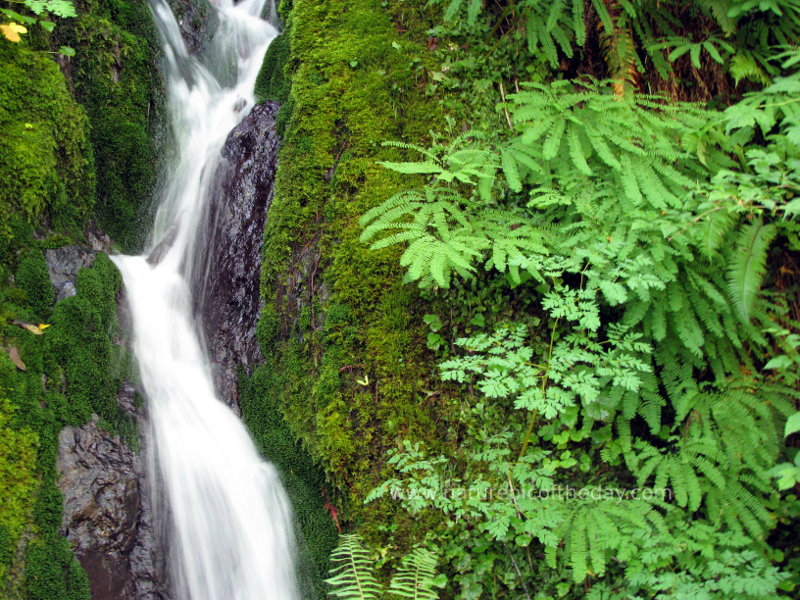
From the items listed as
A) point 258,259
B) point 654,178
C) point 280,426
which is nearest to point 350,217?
point 258,259

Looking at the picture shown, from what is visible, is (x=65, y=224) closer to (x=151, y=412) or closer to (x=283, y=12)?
(x=151, y=412)

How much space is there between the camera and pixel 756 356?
11.4ft

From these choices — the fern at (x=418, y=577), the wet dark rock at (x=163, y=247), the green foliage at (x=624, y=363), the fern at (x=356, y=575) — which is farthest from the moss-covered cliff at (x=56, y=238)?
the green foliage at (x=624, y=363)

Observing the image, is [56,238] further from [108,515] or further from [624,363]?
[624,363]

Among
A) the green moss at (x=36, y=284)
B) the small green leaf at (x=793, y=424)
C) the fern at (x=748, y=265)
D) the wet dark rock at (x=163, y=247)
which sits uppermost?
the wet dark rock at (x=163, y=247)

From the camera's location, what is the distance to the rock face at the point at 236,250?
5082 millimetres

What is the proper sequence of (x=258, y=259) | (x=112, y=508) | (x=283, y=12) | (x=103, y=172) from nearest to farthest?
1. (x=112, y=508)
2. (x=258, y=259)
3. (x=103, y=172)
4. (x=283, y=12)

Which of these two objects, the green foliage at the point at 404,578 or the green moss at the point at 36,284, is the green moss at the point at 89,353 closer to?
the green moss at the point at 36,284

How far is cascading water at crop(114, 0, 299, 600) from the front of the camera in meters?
4.15

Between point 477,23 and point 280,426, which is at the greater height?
point 477,23

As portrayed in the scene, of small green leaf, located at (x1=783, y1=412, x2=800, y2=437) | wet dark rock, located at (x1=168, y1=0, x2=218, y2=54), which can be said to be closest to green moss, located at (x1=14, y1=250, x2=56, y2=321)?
wet dark rock, located at (x1=168, y1=0, x2=218, y2=54)

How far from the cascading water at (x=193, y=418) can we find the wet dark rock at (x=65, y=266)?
0.63m

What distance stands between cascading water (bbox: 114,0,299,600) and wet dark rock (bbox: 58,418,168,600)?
0.18 metres

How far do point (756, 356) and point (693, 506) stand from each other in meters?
1.04
